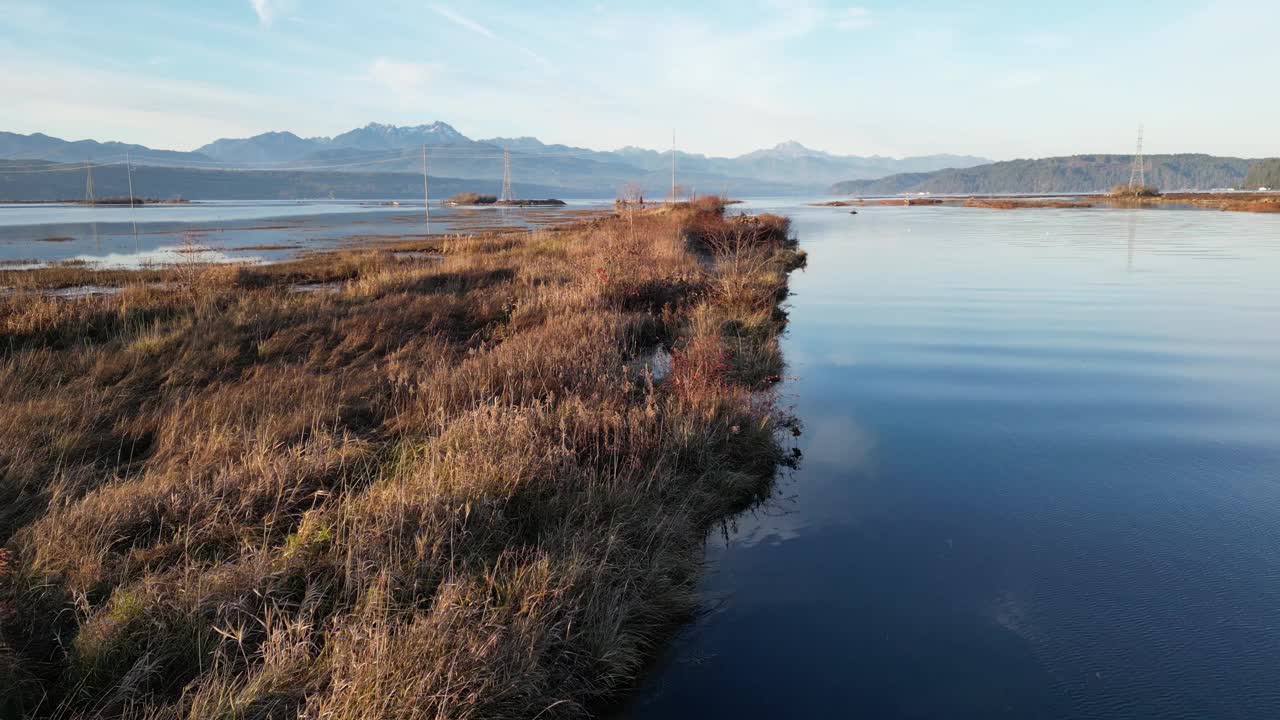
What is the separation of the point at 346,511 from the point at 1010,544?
15.5 ft

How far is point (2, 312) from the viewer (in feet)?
35.8

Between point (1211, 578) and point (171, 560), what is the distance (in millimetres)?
6556

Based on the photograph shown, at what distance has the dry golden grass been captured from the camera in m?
3.44

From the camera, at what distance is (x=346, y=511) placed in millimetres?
4602

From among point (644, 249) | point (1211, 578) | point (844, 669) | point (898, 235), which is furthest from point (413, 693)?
point (898, 235)

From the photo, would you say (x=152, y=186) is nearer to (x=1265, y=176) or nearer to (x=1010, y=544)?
(x=1010, y=544)

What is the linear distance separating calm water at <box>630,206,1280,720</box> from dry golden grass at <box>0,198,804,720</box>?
2.12ft

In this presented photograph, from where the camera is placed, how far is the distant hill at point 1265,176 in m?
172

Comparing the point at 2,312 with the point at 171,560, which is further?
the point at 2,312

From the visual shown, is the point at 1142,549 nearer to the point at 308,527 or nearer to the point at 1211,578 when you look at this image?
the point at 1211,578

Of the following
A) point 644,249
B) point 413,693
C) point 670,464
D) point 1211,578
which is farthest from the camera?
point 644,249

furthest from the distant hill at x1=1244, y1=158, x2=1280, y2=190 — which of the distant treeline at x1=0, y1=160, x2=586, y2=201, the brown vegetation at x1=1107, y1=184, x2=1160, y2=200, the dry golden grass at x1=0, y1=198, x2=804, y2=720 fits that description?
the dry golden grass at x1=0, y1=198, x2=804, y2=720

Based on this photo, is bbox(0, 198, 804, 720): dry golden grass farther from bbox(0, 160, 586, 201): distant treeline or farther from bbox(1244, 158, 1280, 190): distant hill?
bbox(1244, 158, 1280, 190): distant hill

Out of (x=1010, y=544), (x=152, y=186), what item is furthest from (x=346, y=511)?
(x=152, y=186)
